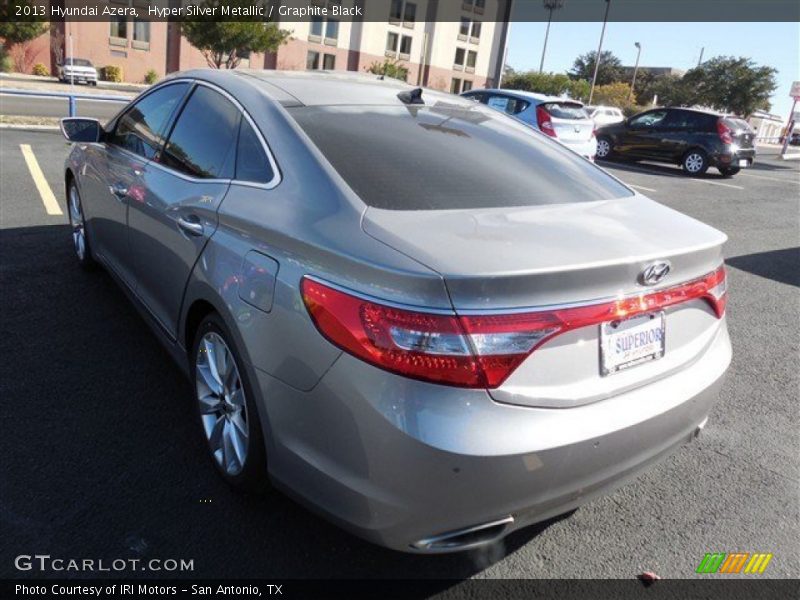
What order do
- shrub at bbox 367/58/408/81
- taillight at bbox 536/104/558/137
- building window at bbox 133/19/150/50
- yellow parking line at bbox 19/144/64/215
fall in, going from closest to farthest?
1. yellow parking line at bbox 19/144/64/215
2. taillight at bbox 536/104/558/137
3. building window at bbox 133/19/150/50
4. shrub at bbox 367/58/408/81

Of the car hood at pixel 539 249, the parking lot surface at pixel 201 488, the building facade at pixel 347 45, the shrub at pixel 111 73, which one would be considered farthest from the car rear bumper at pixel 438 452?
the shrub at pixel 111 73

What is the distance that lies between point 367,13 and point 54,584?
60.6 meters

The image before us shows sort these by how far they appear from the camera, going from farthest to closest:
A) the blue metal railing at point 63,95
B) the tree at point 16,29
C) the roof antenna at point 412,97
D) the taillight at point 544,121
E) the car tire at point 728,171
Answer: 1. the tree at point 16,29
2. the car tire at point 728,171
3. the taillight at point 544,121
4. the blue metal railing at point 63,95
5. the roof antenna at point 412,97

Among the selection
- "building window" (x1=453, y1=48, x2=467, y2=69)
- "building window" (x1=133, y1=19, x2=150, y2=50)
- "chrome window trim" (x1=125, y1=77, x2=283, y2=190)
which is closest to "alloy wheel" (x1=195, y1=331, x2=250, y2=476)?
"chrome window trim" (x1=125, y1=77, x2=283, y2=190)

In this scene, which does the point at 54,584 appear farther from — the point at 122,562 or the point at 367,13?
the point at 367,13

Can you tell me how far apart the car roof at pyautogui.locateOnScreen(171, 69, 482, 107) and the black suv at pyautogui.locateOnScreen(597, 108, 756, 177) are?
14285 millimetres

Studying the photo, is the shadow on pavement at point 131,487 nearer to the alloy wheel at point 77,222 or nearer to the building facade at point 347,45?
the alloy wheel at point 77,222

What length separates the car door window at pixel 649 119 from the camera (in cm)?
1634

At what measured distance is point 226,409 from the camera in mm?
2496

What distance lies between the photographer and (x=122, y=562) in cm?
217

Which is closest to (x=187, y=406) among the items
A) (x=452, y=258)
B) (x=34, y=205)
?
(x=452, y=258)

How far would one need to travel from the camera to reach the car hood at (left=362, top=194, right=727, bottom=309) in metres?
1.73

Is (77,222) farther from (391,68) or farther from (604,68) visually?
(604,68)

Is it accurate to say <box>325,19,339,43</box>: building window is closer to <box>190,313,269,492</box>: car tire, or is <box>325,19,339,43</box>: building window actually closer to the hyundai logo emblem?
<box>190,313,269,492</box>: car tire
